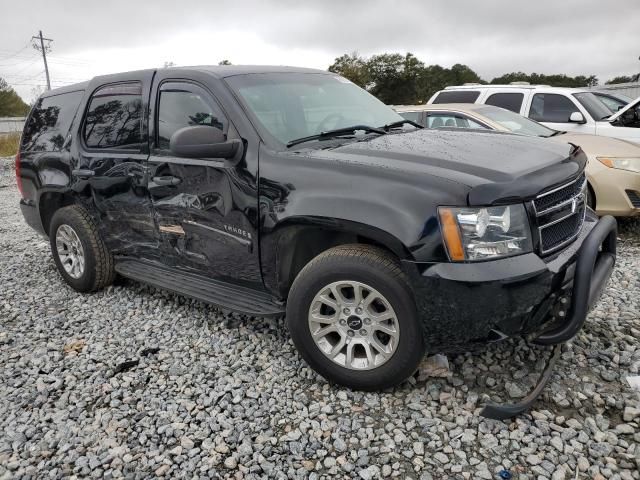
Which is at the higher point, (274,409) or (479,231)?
(479,231)

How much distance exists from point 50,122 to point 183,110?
1936 mm

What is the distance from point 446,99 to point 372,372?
7.62 metres

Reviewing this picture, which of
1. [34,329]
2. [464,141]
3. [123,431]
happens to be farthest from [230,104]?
[34,329]

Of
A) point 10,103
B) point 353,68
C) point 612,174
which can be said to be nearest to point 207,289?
point 612,174

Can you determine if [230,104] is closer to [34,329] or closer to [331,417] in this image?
[331,417]

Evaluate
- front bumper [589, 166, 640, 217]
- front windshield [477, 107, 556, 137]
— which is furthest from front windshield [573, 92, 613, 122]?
front bumper [589, 166, 640, 217]

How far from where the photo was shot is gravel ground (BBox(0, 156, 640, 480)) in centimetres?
233

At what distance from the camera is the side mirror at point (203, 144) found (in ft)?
9.48

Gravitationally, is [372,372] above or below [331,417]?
above

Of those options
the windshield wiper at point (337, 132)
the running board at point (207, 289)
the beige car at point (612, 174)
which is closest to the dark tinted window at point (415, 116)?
the beige car at point (612, 174)

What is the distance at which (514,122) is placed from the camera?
21.8ft

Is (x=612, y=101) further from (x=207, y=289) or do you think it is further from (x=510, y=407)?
(x=207, y=289)

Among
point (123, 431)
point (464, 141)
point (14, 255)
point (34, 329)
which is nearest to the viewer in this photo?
point (123, 431)

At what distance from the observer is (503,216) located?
94.0 inches
